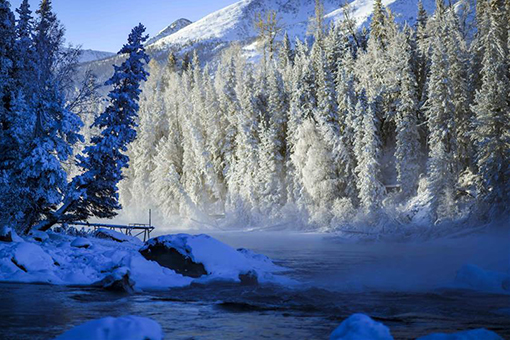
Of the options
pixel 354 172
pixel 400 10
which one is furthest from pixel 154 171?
pixel 400 10

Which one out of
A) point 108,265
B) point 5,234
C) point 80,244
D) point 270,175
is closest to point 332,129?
point 270,175

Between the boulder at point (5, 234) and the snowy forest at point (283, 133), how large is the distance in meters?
1.16

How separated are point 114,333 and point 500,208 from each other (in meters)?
30.1

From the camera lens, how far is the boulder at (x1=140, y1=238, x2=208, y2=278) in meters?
17.7

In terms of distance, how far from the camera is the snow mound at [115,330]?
816cm

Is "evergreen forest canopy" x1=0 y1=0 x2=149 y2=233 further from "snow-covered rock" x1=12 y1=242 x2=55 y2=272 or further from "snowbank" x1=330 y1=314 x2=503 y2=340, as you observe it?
"snowbank" x1=330 y1=314 x2=503 y2=340

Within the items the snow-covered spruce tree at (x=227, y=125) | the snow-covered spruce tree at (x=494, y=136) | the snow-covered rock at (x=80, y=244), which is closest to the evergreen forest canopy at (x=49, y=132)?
the snow-covered rock at (x=80, y=244)

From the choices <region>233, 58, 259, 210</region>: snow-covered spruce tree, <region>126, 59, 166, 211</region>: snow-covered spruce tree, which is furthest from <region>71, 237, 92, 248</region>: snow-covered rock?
<region>126, 59, 166, 211</region>: snow-covered spruce tree

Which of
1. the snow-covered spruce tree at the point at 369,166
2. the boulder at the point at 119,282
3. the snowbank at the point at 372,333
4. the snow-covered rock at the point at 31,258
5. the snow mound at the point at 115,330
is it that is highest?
the snow-covered spruce tree at the point at 369,166

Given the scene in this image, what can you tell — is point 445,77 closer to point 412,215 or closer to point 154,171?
point 412,215

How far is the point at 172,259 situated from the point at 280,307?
20.9 feet

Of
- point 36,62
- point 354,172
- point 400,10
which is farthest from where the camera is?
point 400,10

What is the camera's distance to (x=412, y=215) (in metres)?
40.7

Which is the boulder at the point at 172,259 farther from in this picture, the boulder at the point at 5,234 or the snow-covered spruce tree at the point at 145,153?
the snow-covered spruce tree at the point at 145,153
